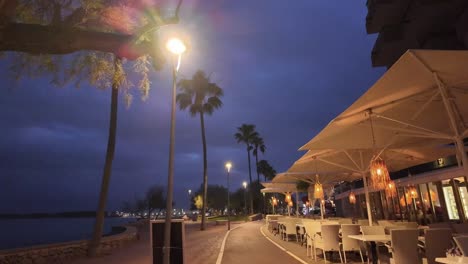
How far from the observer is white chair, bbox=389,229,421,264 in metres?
6.16

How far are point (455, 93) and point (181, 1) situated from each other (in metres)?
6.54

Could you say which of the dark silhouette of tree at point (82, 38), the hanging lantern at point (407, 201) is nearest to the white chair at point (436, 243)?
the dark silhouette of tree at point (82, 38)

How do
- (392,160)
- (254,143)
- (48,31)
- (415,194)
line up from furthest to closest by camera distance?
(254,143) → (415,194) → (392,160) → (48,31)

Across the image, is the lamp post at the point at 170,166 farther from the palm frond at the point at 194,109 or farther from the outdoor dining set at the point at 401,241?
the palm frond at the point at 194,109

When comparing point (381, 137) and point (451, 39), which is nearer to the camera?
point (381, 137)

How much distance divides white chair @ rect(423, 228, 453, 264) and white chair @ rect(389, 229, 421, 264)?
1.04ft

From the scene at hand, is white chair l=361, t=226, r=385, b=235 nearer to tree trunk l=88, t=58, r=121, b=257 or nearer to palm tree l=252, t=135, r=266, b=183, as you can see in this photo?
tree trunk l=88, t=58, r=121, b=257

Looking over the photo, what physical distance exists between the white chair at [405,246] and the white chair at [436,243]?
1.04ft

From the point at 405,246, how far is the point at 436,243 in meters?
0.57

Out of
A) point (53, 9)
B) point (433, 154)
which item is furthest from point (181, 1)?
point (433, 154)

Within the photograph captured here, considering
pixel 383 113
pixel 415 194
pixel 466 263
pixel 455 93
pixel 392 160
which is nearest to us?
pixel 466 263

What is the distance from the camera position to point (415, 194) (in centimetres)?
1814

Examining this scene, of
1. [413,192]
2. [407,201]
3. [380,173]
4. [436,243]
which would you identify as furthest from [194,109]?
[436,243]

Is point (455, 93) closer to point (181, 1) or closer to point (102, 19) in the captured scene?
point (181, 1)
